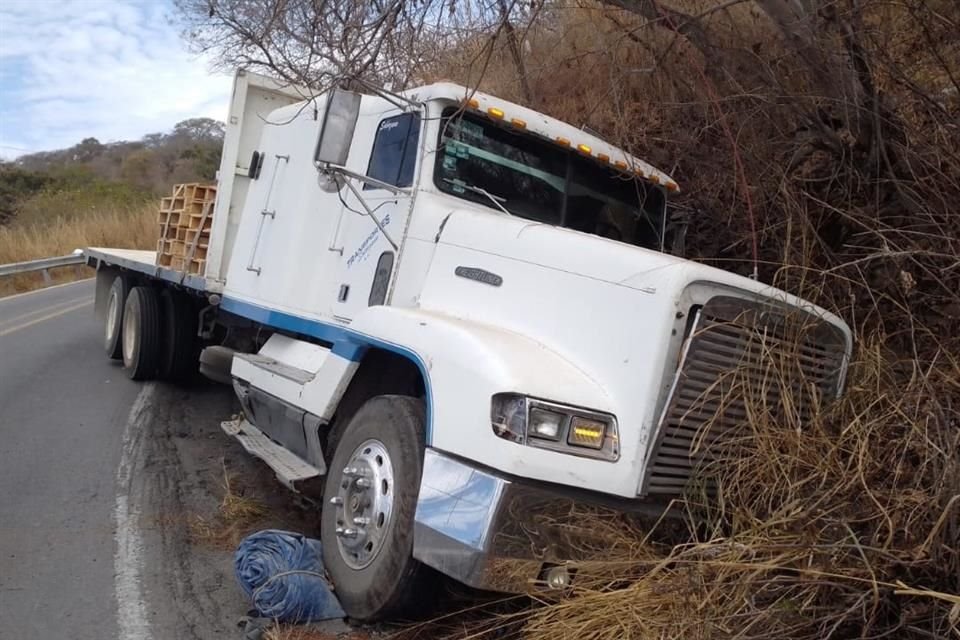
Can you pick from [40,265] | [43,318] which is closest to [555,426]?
[43,318]

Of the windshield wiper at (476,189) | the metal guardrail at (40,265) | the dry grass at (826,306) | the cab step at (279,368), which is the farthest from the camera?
the metal guardrail at (40,265)

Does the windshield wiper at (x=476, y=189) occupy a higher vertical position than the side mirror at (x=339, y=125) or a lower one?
lower

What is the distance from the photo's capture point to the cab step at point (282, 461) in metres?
5.07

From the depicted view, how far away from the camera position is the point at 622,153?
19.1 ft

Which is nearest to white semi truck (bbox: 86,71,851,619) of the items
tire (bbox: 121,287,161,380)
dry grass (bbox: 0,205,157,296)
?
tire (bbox: 121,287,161,380)

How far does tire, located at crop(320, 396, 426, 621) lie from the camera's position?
397 cm

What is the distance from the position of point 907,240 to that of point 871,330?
0.77 m

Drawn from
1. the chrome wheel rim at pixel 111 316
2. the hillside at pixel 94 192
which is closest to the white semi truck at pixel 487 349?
the chrome wheel rim at pixel 111 316

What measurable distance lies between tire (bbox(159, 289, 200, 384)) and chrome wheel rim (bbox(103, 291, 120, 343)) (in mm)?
1443

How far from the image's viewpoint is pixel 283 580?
4176mm

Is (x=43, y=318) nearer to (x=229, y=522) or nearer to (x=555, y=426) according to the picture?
(x=229, y=522)

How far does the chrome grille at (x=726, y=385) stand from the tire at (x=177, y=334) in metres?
6.87

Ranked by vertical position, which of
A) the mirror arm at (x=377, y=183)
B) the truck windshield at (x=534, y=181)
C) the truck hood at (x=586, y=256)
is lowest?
the truck hood at (x=586, y=256)

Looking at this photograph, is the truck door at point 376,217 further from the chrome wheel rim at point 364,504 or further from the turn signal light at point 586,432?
the turn signal light at point 586,432
